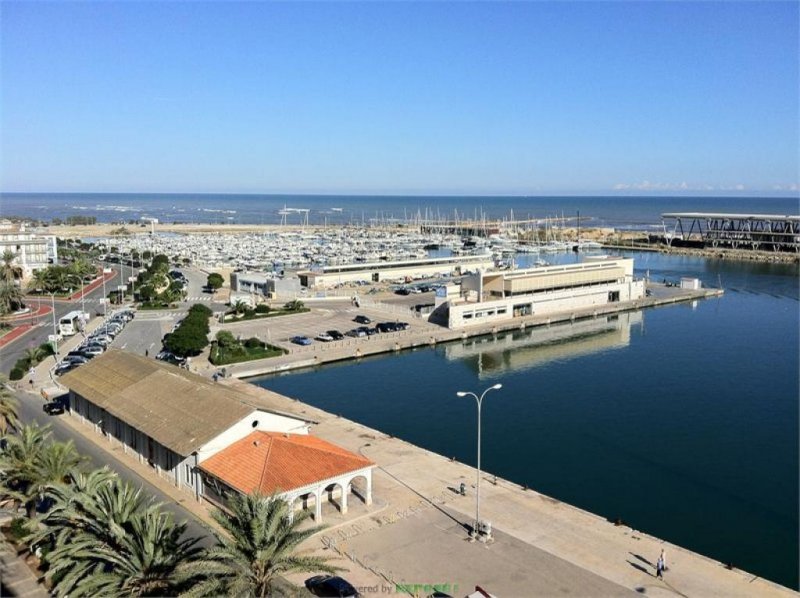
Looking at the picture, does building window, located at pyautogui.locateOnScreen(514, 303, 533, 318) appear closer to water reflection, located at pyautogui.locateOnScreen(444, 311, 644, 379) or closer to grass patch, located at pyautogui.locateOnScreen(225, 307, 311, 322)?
water reflection, located at pyautogui.locateOnScreen(444, 311, 644, 379)

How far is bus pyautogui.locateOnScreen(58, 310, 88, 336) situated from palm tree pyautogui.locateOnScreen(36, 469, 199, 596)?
138ft

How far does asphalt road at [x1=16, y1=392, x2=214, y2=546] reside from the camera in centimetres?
2438

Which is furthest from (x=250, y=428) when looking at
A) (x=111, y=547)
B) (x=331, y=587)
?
(x=111, y=547)

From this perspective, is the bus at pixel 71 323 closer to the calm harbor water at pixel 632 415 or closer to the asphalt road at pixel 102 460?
the asphalt road at pixel 102 460

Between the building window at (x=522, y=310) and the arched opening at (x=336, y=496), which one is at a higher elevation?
the building window at (x=522, y=310)

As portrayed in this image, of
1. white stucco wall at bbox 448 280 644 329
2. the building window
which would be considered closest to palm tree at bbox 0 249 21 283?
white stucco wall at bbox 448 280 644 329

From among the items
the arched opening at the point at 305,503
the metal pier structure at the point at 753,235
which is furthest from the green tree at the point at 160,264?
the metal pier structure at the point at 753,235

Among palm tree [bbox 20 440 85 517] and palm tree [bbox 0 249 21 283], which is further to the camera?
palm tree [bbox 0 249 21 283]

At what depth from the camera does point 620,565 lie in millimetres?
22406

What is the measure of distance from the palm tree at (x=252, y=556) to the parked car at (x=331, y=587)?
303 centimetres

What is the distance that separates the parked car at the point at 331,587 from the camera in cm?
1983

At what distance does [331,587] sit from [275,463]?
609 cm

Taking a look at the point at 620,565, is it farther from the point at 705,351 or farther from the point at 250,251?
the point at 250,251

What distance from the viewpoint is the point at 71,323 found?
6069cm
